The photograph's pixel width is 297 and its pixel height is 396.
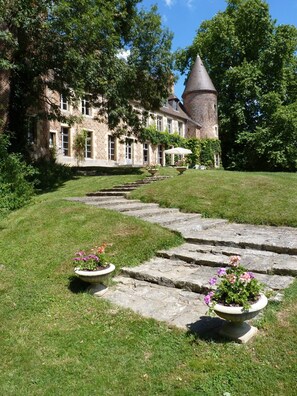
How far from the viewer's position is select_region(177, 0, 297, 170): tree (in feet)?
110

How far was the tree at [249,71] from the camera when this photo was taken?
33469mm

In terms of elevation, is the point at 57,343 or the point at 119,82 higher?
the point at 119,82

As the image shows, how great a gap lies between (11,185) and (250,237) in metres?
8.28

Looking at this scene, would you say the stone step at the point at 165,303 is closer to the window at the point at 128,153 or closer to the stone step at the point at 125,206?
the stone step at the point at 125,206

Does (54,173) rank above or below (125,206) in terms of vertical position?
above

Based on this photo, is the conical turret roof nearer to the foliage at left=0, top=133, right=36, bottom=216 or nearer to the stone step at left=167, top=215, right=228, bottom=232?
the foliage at left=0, top=133, right=36, bottom=216

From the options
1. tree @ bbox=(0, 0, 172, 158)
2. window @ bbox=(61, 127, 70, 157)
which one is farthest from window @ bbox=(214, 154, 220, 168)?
tree @ bbox=(0, 0, 172, 158)

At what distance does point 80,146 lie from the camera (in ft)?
83.3

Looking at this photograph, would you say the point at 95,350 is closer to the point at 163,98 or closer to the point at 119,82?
the point at 119,82

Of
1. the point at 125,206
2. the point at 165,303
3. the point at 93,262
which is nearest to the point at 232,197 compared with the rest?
the point at 125,206

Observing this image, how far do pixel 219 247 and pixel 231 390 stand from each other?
3835 mm

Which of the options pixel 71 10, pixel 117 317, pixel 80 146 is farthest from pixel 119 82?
pixel 117 317

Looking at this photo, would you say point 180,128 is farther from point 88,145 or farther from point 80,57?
point 80,57

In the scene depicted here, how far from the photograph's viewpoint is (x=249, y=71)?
110 ft
